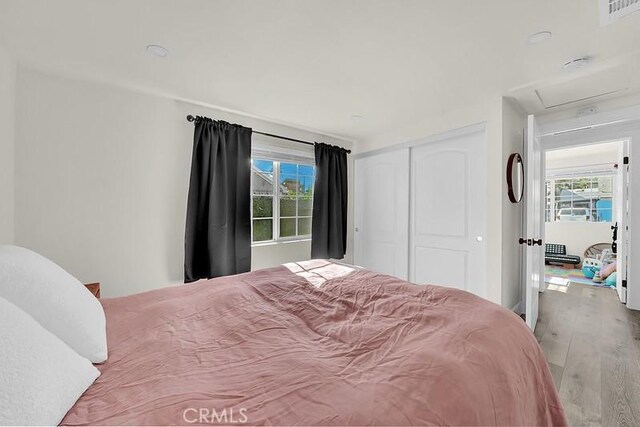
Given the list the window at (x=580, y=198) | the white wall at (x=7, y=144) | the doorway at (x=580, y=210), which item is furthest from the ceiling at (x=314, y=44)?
the window at (x=580, y=198)

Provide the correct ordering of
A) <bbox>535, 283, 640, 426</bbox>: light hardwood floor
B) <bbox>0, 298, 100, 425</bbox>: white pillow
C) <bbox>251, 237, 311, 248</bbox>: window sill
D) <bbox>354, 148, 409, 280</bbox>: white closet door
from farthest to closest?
<bbox>354, 148, 409, 280</bbox>: white closet door, <bbox>251, 237, 311, 248</bbox>: window sill, <bbox>535, 283, 640, 426</bbox>: light hardwood floor, <bbox>0, 298, 100, 425</bbox>: white pillow

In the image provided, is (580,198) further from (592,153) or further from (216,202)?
(216,202)

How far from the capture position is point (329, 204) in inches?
150

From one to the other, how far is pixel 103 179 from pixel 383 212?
313cm

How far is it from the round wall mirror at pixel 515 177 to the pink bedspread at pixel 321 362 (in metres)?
1.86

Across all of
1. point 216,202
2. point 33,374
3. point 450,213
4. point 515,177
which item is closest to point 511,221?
point 515,177

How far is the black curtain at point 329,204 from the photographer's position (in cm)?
368

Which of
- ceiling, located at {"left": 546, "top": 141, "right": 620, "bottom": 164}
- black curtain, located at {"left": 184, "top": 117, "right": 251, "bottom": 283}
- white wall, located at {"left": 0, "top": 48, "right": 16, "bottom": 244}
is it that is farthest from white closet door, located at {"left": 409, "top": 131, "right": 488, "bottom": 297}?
white wall, located at {"left": 0, "top": 48, "right": 16, "bottom": 244}

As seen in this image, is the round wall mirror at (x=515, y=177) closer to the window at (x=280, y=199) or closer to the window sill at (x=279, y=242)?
the window at (x=280, y=199)

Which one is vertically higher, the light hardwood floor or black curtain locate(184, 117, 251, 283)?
black curtain locate(184, 117, 251, 283)

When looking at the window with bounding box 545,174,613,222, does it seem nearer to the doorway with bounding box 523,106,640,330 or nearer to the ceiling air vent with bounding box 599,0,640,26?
the doorway with bounding box 523,106,640,330

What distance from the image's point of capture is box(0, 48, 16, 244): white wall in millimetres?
1771

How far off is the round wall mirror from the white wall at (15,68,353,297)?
3.03 m

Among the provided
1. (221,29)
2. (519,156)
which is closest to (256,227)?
(221,29)
